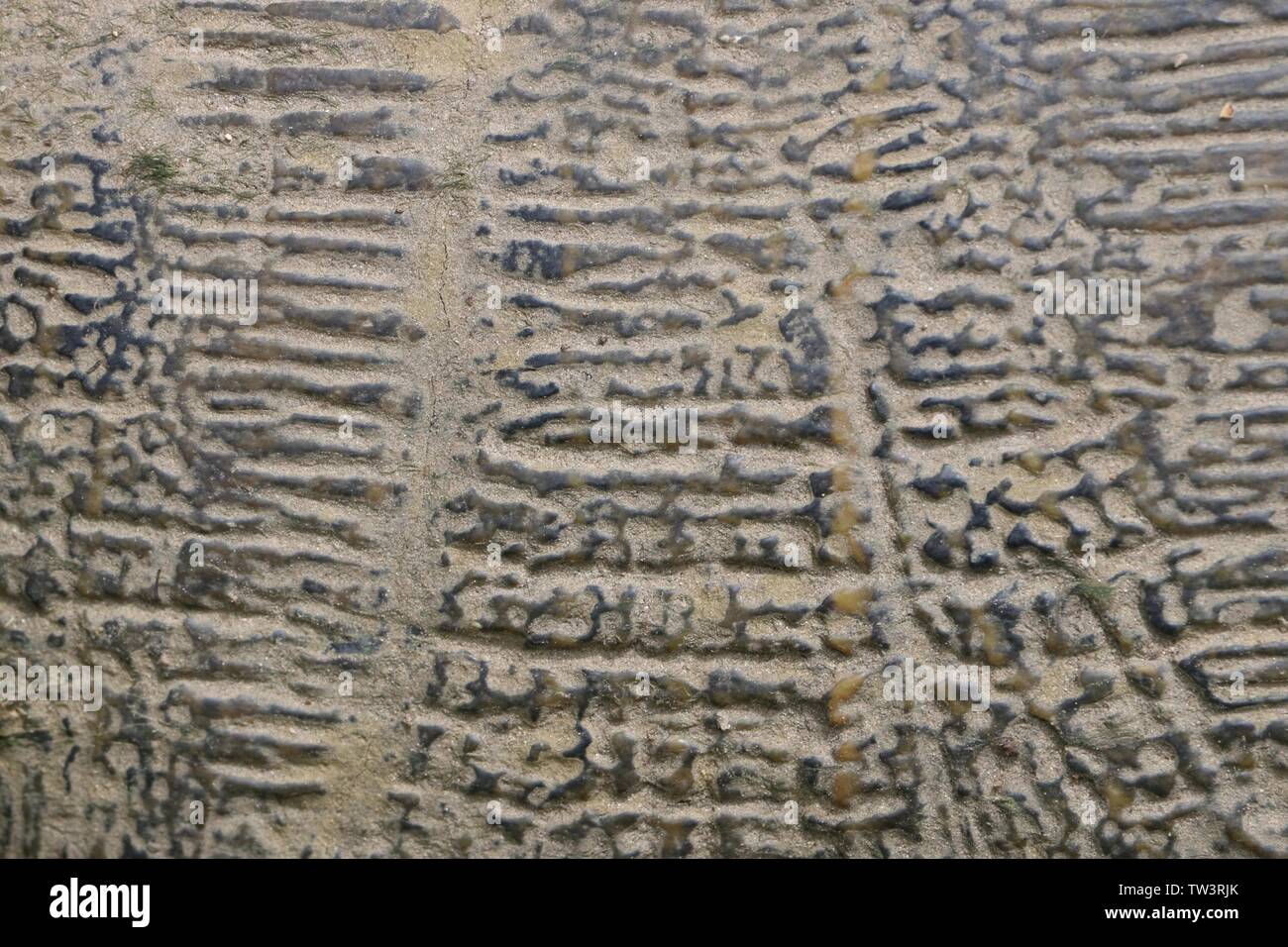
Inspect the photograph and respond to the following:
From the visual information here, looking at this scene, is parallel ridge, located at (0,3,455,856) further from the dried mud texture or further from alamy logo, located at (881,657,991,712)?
alamy logo, located at (881,657,991,712)

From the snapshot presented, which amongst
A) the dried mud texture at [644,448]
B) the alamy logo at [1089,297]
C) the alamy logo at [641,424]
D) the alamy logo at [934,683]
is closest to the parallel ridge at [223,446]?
the dried mud texture at [644,448]

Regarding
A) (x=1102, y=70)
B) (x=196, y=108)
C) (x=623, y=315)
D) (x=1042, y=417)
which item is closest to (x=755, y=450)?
(x=623, y=315)

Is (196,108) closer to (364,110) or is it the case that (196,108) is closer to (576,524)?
(364,110)

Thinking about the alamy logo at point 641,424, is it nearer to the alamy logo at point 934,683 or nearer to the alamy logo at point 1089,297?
the alamy logo at point 934,683

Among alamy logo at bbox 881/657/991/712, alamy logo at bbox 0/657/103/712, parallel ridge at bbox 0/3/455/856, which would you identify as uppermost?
parallel ridge at bbox 0/3/455/856

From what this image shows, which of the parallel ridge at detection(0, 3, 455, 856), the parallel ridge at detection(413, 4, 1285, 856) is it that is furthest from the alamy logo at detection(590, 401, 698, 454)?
the parallel ridge at detection(0, 3, 455, 856)

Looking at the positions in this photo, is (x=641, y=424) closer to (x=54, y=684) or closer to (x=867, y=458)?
(x=867, y=458)
